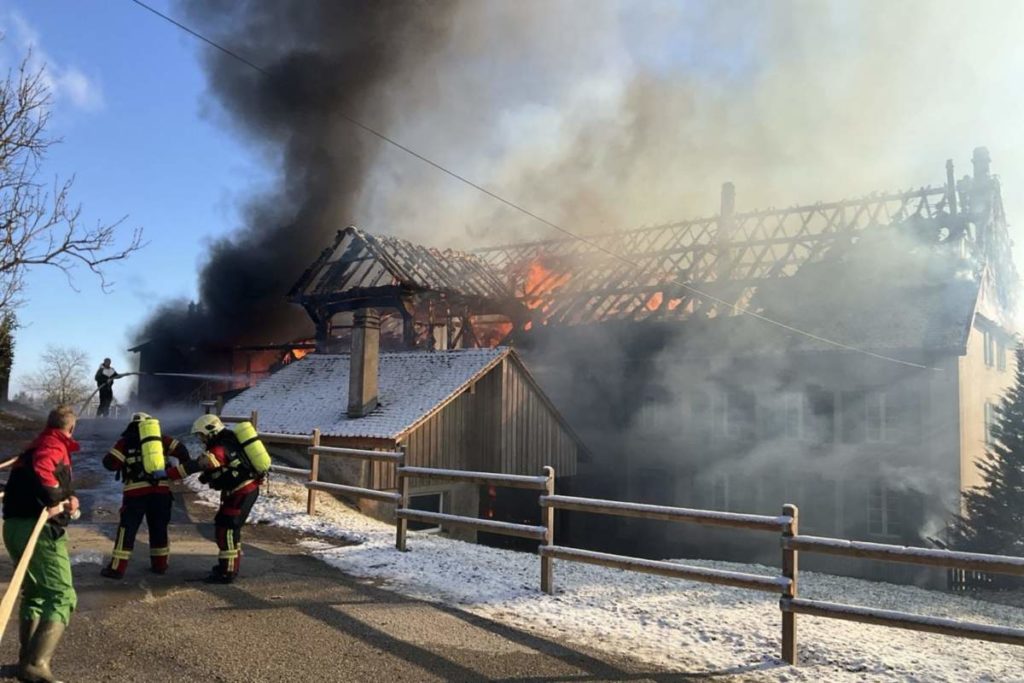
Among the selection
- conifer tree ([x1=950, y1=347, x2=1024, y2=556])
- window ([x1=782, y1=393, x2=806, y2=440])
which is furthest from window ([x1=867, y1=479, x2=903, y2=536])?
window ([x1=782, y1=393, x2=806, y2=440])

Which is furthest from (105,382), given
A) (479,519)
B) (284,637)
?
(284,637)

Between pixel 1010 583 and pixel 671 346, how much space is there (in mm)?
10076

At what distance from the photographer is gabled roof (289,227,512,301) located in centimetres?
1966

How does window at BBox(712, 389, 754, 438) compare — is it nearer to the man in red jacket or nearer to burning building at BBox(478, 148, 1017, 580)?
burning building at BBox(478, 148, 1017, 580)

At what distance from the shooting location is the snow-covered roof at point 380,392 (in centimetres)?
1352

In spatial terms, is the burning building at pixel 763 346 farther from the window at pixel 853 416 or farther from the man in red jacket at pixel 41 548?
the man in red jacket at pixel 41 548

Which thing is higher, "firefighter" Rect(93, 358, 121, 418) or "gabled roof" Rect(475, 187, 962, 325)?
"gabled roof" Rect(475, 187, 962, 325)

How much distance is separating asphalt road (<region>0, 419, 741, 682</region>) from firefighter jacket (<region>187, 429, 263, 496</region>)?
0.85 metres

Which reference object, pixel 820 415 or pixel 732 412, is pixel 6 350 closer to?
pixel 732 412

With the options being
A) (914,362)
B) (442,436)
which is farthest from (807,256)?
(442,436)

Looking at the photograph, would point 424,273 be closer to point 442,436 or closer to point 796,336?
point 442,436

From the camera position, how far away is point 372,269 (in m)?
20.6

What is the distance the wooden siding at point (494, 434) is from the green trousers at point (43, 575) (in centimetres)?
875

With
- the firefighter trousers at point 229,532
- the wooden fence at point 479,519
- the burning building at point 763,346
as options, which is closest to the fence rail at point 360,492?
the wooden fence at point 479,519
